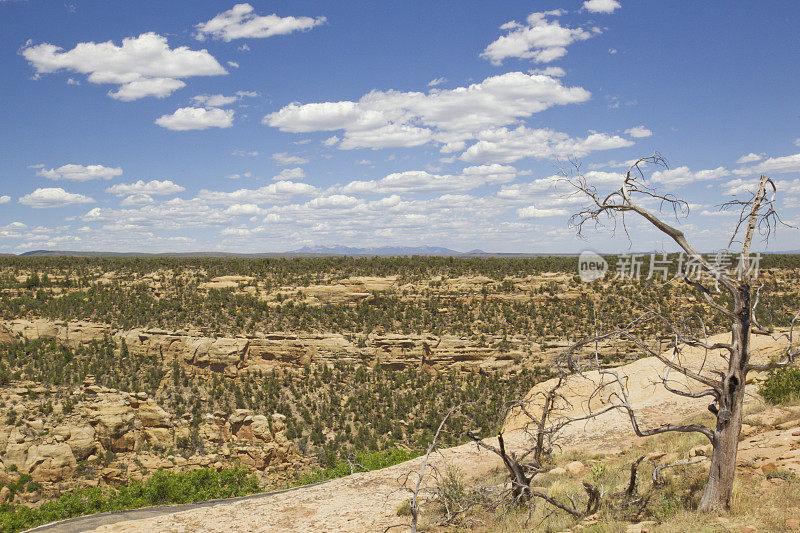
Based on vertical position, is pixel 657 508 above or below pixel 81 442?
above

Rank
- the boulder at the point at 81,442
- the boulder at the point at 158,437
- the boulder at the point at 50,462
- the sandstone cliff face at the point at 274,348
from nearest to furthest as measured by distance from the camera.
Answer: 1. the boulder at the point at 50,462
2. the boulder at the point at 81,442
3. the boulder at the point at 158,437
4. the sandstone cliff face at the point at 274,348

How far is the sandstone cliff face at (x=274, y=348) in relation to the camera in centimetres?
2881

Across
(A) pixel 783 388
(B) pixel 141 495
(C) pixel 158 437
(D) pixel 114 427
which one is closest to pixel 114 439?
(D) pixel 114 427

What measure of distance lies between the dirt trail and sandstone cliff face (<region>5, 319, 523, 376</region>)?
1172cm

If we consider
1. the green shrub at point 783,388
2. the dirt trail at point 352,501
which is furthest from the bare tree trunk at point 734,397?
the green shrub at point 783,388

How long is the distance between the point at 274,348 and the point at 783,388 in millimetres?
24272

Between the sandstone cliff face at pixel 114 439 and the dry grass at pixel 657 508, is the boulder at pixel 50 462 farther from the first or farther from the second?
the dry grass at pixel 657 508

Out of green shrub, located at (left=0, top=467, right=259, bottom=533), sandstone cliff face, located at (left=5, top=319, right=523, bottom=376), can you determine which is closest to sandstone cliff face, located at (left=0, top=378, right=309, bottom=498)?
green shrub, located at (left=0, top=467, right=259, bottom=533)

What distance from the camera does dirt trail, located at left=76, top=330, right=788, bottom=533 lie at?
10.9m

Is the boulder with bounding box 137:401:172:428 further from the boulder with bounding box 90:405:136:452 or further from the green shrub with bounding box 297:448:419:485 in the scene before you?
the green shrub with bounding box 297:448:419:485

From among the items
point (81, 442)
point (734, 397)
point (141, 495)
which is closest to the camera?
point (734, 397)

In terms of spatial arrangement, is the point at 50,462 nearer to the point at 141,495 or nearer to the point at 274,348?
the point at 141,495

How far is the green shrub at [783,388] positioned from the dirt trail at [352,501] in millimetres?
2539

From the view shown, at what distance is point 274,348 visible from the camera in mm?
30016
